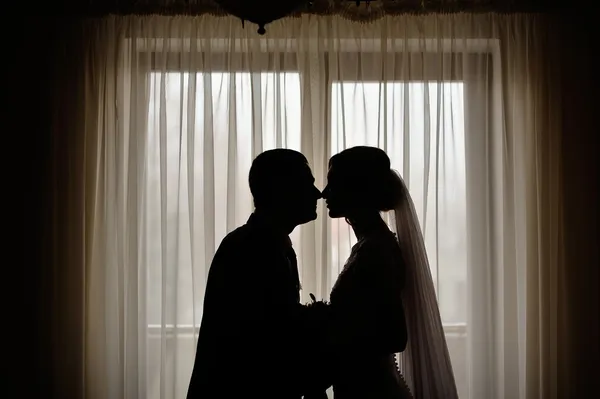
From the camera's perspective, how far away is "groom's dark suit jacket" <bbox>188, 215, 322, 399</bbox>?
1867 millimetres

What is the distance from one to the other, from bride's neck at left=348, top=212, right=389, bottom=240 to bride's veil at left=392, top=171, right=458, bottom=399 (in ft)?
0.21

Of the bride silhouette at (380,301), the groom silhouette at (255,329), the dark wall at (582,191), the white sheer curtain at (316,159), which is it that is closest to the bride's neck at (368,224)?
the bride silhouette at (380,301)

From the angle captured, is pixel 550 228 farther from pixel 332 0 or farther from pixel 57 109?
pixel 57 109

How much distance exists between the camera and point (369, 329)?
1938 mm

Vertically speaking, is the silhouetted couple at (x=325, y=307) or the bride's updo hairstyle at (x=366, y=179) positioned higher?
the bride's updo hairstyle at (x=366, y=179)

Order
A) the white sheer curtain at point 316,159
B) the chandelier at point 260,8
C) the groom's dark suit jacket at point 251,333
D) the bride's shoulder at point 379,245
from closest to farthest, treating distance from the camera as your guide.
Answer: the chandelier at point 260,8, the groom's dark suit jacket at point 251,333, the bride's shoulder at point 379,245, the white sheer curtain at point 316,159

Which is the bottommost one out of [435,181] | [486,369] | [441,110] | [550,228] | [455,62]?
[486,369]

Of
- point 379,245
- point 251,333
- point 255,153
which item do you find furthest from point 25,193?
point 379,245

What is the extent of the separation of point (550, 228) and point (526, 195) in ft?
0.57

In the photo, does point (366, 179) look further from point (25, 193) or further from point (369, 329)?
point (25, 193)

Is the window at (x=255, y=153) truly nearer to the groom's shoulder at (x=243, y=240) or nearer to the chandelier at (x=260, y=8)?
the groom's shoulder at (x=243, y=240)

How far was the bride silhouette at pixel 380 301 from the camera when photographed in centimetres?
194

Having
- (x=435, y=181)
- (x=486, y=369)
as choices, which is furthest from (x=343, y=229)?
(x=486, y=369)

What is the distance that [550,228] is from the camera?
2664 mm
